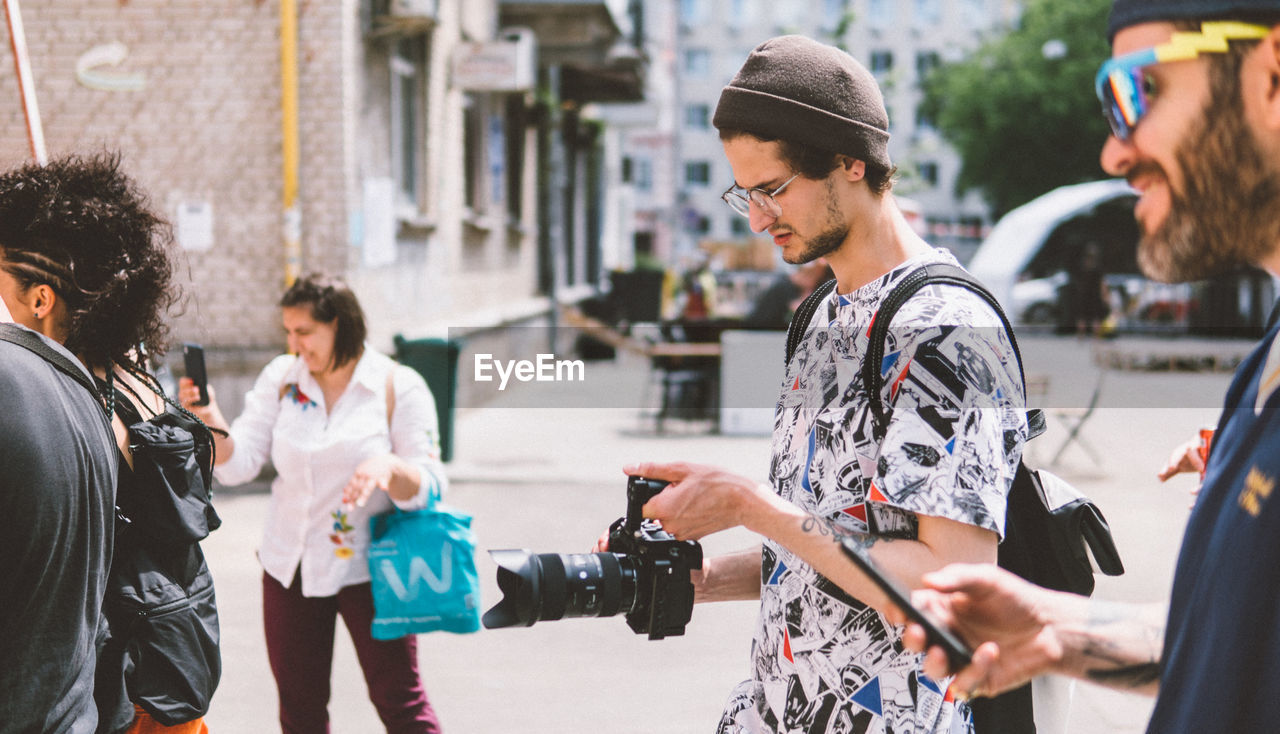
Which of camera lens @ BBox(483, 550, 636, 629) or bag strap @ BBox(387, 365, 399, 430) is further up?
camera lens @ BBox(483, 550, 636, 629)

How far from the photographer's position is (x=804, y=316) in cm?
210

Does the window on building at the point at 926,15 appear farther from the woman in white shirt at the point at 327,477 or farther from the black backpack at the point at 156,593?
the black backpack at the point at 156,593

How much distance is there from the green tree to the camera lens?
140ft

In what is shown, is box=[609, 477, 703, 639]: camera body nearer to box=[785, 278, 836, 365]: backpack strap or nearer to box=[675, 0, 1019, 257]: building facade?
box=[785, 278, 836, 365]: backpack strap

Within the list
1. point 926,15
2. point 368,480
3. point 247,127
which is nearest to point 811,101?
point 368,480

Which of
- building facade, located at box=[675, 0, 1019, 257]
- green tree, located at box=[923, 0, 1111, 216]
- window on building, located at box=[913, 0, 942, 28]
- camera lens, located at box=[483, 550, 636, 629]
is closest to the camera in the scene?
camera lens, located at box=[483, 550, 636, 629]

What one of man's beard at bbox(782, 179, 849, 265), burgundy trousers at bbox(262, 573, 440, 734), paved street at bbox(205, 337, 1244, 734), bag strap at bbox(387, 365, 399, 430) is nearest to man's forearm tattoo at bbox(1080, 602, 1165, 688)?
man's beard at bbox(782, 179, 849, 265)

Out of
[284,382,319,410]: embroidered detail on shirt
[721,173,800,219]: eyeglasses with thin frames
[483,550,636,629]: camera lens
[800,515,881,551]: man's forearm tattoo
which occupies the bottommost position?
[284,382,319,410]: embroidered detail on shirt

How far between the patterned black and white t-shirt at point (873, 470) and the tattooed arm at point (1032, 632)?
0.35 metres

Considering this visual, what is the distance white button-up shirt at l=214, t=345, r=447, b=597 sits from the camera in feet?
11.8

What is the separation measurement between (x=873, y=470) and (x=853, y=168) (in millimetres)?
497

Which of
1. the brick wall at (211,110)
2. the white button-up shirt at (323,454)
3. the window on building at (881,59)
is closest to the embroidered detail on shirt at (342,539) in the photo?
the white button-up shirt at (323,454)

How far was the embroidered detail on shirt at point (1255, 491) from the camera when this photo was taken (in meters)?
1.08

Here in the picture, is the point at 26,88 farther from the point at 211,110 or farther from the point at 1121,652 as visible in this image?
the point at 211,110
